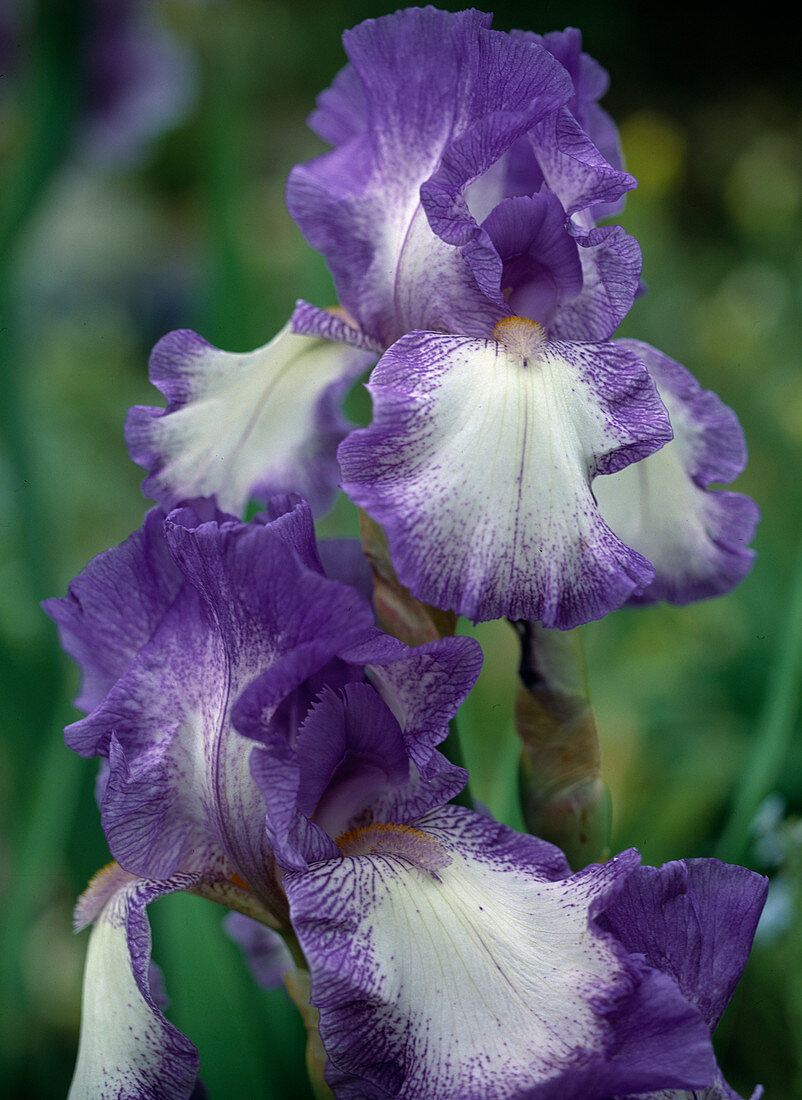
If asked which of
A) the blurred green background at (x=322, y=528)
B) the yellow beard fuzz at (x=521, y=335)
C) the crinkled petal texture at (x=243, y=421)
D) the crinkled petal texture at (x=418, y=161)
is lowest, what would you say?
the blurred green background at (x=322, y=528)

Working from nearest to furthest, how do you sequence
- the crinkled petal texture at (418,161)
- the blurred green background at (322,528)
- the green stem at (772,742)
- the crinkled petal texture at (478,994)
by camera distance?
1. the crinkled petal texture at (478,994)
2. the crinkled petal texture at (418,161)
3. the green stem at (772,742)
4. the blurred green background at (322,528)

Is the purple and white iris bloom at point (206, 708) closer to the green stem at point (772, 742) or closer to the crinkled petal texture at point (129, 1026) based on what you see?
the crinkled petal texture at point (129, 1026)

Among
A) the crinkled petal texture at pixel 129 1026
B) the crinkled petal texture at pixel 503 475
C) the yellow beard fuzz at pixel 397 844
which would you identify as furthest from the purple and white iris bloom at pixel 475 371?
the crinkled petal texture at pixel 129 1026

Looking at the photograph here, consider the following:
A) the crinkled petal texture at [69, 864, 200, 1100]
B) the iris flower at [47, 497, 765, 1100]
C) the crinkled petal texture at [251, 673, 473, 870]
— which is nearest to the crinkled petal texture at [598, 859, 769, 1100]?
the iris flower at [47, 497, 765, 1100]

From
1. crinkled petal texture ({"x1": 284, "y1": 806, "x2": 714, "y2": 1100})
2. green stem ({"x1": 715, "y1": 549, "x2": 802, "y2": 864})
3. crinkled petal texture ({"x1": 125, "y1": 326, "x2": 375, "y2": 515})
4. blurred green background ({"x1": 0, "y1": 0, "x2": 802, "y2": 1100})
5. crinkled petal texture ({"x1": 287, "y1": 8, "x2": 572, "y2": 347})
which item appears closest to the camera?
crinkled petal texture ({"x1": 284, "y1": 806, "x2": 714, "y2": 1100})

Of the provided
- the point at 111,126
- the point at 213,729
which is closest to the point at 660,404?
the point at 213,729

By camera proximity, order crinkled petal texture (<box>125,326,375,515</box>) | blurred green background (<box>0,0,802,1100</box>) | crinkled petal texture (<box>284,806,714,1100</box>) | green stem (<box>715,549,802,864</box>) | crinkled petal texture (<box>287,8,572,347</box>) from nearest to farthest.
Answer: crinkled petal texture (<box>284,806,714,1100</box>), crinkled petal texture (<box>287,8,572,347</box>), crinkled petal texture (<box>125,326,375,515</box>), green stem (<box>715,549,802,864</box>), blurred green background (<box>0,0,802,1100</box>)

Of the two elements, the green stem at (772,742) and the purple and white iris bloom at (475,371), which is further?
the green stem at (772,742)

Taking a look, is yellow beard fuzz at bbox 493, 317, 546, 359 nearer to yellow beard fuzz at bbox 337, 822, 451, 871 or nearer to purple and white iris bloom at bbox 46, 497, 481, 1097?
purple and white iris bloom at bbox 46, 497, 481, 1097

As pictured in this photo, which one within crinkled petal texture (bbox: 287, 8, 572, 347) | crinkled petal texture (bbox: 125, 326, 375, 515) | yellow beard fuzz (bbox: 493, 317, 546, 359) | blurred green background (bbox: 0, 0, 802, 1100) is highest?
crinkled petal texture (bbox: 287, 8, 572, 347)
